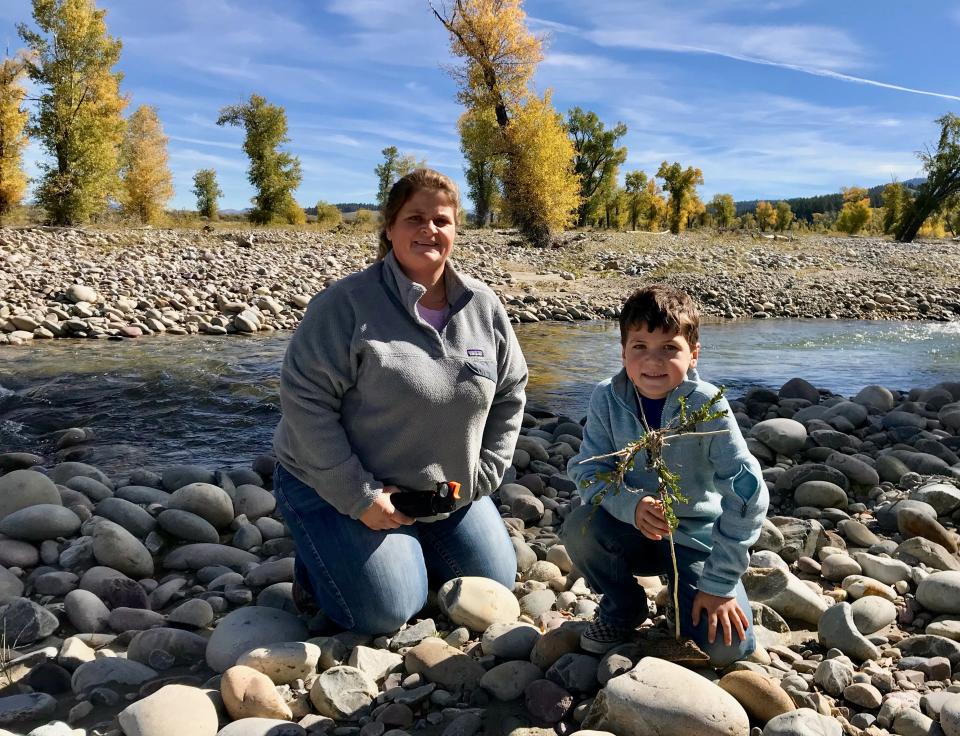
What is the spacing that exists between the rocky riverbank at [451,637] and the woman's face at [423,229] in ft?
3.72

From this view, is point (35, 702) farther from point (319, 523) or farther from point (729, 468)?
point (729, 468)

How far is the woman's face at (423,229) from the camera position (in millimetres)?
2701

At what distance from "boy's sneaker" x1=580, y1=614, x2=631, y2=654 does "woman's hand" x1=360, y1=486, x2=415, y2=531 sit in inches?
28.3

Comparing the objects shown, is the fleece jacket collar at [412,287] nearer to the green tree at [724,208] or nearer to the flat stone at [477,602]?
the flat stone at [477,602]

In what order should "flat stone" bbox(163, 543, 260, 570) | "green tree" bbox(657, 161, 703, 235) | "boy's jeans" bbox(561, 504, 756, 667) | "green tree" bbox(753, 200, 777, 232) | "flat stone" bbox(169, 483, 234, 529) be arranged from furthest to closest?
"green tree" bbox(753, 200, 777, 232) < "green tree" bbox(657, 161, 703, 235) < "flat stone" bbox(169, 483, 234, 529) < "flat stone" bbox(163, 543, 260, 570) < "boy's jeans" bbox(561, 504, 756, 667)

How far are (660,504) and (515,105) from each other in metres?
22.1

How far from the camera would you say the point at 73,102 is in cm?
2286

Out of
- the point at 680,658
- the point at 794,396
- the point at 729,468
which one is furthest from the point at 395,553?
the point at 794,396

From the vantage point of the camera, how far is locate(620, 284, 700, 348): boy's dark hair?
2.18 metres

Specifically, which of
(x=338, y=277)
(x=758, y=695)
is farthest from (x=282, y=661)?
(x=338, y=277)

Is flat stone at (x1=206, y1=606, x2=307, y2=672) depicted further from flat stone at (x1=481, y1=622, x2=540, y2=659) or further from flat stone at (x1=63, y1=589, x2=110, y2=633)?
flat stone at (x1=481, y1=622, x2=540, y2=659)

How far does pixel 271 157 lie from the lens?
32906 mm

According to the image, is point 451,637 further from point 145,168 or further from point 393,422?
point 145,168

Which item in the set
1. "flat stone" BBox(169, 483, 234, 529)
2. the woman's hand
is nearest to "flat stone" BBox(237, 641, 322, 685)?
the woman's hand
